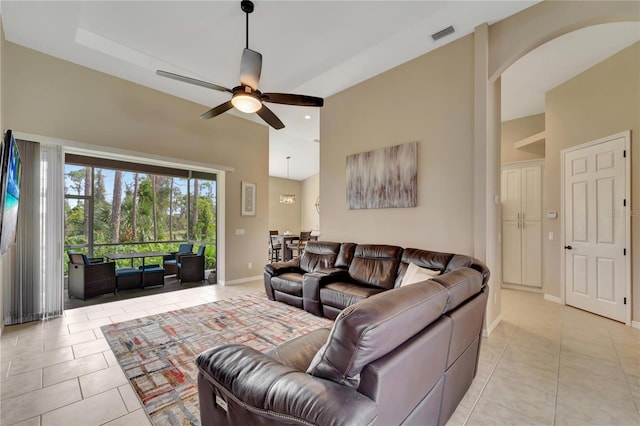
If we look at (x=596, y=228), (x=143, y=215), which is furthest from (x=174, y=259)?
(x=596, y=228)

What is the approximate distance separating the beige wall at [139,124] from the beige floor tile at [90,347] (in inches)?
106

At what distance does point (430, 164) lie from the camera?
3.65 meters

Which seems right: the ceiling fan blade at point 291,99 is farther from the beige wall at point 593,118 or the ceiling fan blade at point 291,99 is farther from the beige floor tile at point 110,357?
the beige wall at point 593,118

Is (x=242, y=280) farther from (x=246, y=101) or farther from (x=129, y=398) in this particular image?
(x=246, y=101)

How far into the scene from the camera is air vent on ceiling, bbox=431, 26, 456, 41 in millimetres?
3209

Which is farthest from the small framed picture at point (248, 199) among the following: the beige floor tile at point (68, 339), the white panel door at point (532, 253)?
the white panel door at point (532, 253)

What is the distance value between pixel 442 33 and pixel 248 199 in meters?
4.38

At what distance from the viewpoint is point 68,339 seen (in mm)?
2953

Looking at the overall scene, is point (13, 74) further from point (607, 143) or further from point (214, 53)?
point (607, 143)

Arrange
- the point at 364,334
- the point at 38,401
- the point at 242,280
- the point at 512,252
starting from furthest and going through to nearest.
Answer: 1. the point at 242,280
2. the point at 512,252
3. the point at 38,401
4. the point at 364,334

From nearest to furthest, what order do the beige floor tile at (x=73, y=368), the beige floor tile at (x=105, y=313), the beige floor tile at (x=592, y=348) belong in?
the beige floor tile at (x=73, y=368), the beige floor tile at (x=592, y=348), the beige floor tile at (x=105, y=313)

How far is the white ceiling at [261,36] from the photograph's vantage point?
2896mm

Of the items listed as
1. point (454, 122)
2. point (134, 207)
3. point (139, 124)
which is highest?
point (139, 124)

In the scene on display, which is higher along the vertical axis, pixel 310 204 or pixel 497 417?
pixel 310 204
